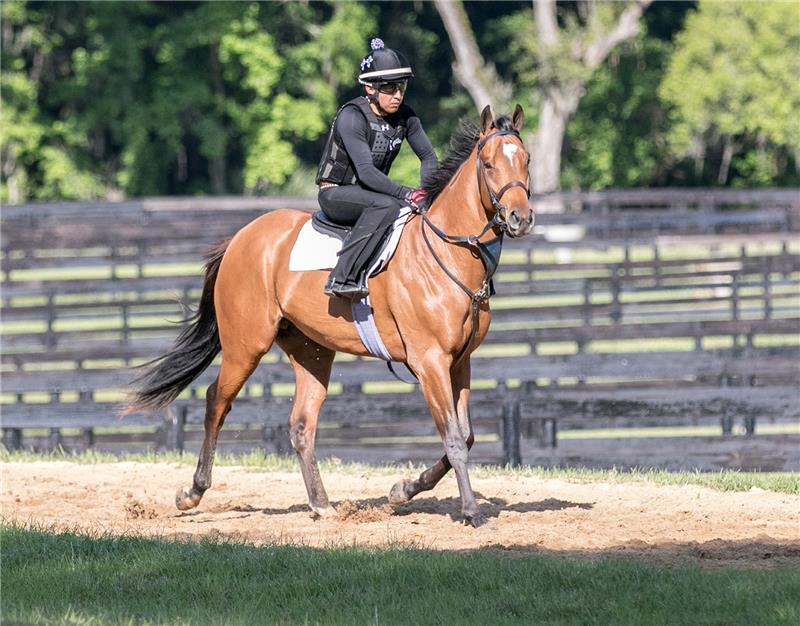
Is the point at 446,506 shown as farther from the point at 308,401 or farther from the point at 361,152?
the point at 361,152

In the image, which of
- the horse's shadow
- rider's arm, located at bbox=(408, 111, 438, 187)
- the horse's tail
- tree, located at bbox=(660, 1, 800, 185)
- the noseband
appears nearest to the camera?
the noseband

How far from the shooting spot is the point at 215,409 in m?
11.3

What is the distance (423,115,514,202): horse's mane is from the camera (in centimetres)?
1002

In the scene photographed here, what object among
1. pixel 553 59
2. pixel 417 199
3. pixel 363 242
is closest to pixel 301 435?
pixel 363 242

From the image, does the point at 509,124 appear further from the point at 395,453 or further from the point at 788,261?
the point at 788,261

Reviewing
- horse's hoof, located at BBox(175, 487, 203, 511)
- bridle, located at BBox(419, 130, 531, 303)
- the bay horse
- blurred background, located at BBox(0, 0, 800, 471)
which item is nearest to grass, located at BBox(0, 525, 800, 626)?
the bay horse

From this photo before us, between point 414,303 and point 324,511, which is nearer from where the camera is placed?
point 414,303

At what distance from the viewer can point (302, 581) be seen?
310 inches

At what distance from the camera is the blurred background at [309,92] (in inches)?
1695

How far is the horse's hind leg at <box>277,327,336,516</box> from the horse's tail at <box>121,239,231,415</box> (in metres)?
0.74

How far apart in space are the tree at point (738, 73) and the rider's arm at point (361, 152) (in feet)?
118

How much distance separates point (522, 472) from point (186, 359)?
3.08 m

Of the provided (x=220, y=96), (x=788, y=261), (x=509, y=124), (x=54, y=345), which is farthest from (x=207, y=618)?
(x=220, y=96)

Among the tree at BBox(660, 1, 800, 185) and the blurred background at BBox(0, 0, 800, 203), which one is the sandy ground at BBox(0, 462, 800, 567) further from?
the tree at BBox(660, 1, 800, 185)
